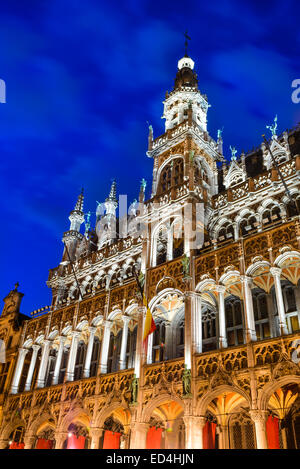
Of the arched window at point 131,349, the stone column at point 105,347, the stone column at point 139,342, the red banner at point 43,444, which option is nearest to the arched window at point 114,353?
the arched window at point 131,349

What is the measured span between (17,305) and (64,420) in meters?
14.8

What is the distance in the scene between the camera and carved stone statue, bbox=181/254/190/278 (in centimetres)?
2393

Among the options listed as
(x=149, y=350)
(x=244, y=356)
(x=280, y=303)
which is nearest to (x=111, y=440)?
(x=149, y=350)

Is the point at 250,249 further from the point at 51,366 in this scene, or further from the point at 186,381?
the point at 51,366

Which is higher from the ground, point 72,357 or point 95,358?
point 95,358

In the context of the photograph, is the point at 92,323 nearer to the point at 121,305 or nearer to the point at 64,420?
the point at 121,305

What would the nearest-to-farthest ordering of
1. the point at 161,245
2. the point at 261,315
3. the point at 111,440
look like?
the point at 261,315, the point at 111,440, the point at 161,245

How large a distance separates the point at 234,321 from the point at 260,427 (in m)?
7.09

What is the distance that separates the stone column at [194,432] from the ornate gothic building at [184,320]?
0.06 metres

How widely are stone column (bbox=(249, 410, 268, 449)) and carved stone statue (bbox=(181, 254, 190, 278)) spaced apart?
847 cm

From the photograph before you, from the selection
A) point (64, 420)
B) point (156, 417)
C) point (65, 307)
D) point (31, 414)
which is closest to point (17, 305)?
point (65, 307)

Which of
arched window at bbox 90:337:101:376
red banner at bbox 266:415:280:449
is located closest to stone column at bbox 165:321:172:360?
arched window at bbox 90:337:101:376

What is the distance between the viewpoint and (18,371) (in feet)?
108

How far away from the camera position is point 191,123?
31406 millimetres
